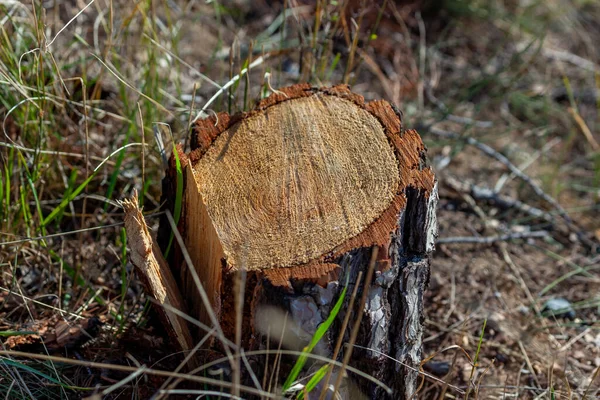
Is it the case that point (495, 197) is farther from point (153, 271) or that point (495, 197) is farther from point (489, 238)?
point (153, 271)

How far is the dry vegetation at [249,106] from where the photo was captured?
194 cm

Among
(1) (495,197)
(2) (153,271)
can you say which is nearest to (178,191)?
(2) (153,271)

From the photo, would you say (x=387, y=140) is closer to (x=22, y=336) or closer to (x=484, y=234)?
(x=22, y=336)

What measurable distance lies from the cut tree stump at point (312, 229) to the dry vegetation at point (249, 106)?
183 mm

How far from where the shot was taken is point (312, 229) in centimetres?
157

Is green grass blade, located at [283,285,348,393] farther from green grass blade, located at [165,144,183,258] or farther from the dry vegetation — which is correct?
green grass blade, located at [165,144,183,258]

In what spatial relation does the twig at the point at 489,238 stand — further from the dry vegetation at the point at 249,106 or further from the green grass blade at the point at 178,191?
the green grass blade at the point at 178,191

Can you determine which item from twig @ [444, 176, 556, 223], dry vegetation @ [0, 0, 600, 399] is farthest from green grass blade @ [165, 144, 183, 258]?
twig @ [444, 176, 556, 223]

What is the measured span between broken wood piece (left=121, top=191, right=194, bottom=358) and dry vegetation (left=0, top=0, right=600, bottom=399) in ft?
0.31

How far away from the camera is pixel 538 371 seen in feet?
7.47

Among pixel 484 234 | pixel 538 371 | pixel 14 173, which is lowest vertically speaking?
pixel 538 371

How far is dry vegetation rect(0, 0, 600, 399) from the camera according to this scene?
6.37 ft

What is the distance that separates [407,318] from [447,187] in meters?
1.64

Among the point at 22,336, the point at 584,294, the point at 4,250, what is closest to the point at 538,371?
the point at 584,294
